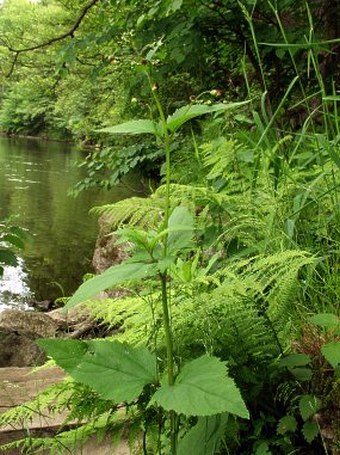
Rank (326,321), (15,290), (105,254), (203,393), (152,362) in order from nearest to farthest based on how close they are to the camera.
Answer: (203,393), (152,362), (326,321), (15,290), (105,254)

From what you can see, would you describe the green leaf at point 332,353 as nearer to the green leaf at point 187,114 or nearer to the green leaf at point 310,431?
the green leaf at point 310,431

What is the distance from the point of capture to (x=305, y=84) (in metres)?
3.99

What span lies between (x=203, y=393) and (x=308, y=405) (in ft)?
0.90

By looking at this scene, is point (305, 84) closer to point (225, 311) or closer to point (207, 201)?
point (207, 201)

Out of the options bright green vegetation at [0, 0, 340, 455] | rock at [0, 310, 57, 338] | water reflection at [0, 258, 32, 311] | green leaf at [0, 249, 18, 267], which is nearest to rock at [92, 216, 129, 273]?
water reflection at [0, 258, 32, 311]

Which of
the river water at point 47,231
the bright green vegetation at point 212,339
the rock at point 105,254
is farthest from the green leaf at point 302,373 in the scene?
the rock at point 105,254

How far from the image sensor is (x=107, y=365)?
0.83m

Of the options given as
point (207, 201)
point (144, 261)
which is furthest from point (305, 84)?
point (144, 261)

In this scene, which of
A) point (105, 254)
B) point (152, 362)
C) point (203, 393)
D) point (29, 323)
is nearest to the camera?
point (203, 393)

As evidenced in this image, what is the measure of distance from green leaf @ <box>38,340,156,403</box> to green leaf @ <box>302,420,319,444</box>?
0.31 m

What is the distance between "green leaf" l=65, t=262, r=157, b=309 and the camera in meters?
0.78

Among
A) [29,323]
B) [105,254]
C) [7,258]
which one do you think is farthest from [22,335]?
[105,254]

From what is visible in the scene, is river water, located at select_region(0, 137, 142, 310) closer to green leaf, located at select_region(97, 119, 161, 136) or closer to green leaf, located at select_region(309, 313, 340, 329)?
green leaf, located at select_region(97, 119, 161, 136)

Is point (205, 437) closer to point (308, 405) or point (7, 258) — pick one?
point (308, 405)
